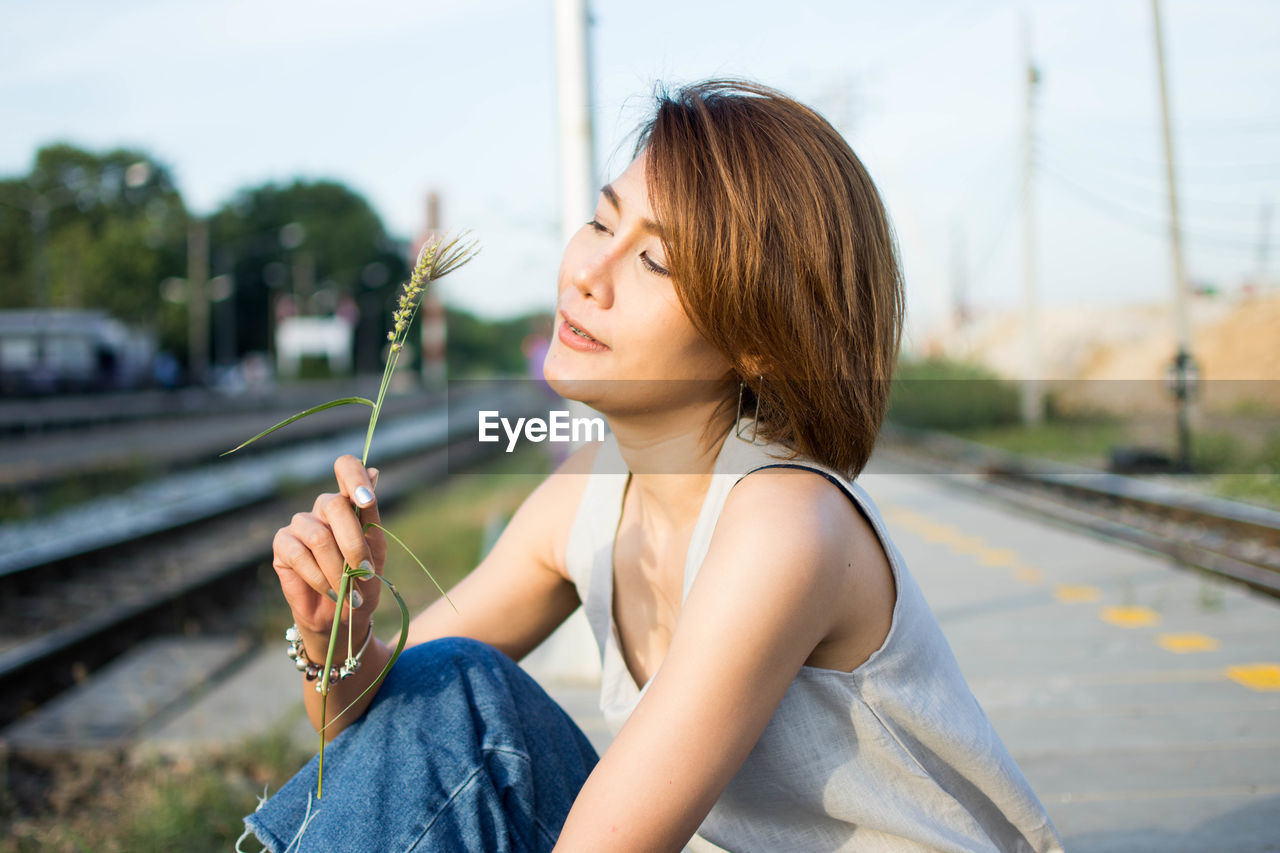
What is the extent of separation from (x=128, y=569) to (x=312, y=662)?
737 centimetres

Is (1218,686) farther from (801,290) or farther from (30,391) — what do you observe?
(30,391)

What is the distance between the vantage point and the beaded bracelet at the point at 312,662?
1440 millimetres

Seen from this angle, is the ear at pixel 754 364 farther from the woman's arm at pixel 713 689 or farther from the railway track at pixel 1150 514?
the railway track at pixel 1150 514

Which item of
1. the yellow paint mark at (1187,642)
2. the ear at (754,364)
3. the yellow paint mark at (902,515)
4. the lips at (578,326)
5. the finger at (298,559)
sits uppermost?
the lips at (578,326)

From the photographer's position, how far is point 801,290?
1.40 m

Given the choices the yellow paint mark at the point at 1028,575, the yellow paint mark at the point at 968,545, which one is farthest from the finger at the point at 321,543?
the yellow paint mark at the point at 968,545

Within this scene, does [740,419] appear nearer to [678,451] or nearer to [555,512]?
[678,451]

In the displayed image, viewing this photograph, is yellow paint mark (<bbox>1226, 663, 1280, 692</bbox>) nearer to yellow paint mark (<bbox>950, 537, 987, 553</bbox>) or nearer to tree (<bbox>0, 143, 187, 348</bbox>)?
yellow paint mark (<bbox>950, 537, 987, 553</bbox>)

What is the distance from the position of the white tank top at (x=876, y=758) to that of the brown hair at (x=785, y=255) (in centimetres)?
10

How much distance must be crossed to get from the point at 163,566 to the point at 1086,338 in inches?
1524

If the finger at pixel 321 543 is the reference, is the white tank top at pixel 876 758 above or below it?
below

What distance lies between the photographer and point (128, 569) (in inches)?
316

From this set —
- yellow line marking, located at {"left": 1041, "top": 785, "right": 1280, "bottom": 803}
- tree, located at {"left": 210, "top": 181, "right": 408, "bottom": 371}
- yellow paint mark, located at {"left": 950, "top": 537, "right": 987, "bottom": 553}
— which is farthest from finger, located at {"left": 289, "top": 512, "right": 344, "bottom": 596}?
tree, located at {"left": 210, "top": 181, "right": 408, "bottom": 371}

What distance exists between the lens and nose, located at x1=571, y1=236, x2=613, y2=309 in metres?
1.47
